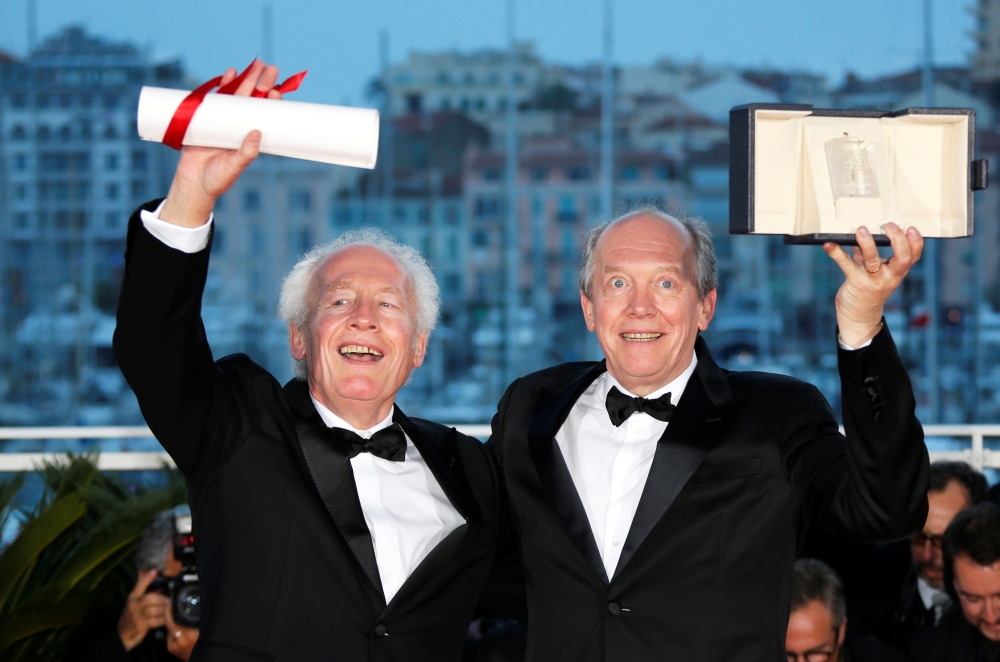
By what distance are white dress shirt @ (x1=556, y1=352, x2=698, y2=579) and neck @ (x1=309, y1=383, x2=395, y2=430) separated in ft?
1.21

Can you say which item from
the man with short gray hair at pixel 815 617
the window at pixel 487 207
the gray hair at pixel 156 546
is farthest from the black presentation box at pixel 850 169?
the window at pixel 487 207

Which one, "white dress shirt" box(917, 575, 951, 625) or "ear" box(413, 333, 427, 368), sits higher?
"ear" box(413, 333, 427, 368)

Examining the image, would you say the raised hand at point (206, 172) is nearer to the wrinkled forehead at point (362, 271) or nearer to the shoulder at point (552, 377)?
the wrinkled forehead at point (362, 271)

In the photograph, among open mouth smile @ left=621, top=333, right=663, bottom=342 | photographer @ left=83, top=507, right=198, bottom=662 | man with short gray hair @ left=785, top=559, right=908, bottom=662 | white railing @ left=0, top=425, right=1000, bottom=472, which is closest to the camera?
open mouth smile @ left=621, top=333, right=663, bottom=342

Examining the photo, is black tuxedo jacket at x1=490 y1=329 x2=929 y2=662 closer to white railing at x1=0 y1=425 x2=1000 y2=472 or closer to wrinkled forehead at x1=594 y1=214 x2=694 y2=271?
wrinkled forehead at x1=594 y1=214 x2=694 y2=271

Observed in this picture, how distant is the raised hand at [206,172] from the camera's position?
168 centimetres

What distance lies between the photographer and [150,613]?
3023mm

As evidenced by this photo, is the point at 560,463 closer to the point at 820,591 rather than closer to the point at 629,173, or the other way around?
the point at 820,591

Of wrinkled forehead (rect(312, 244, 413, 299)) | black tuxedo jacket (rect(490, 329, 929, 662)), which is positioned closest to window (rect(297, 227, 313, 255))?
wrinkled forehead (rect(312, 244, 413, 299))

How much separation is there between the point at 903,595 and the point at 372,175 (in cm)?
2910

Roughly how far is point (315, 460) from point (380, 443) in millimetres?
144

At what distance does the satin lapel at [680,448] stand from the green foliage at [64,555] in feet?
6.63

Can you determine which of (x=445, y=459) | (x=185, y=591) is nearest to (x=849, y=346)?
(x=445, y=459)

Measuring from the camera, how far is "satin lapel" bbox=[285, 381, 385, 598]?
2008 mm
